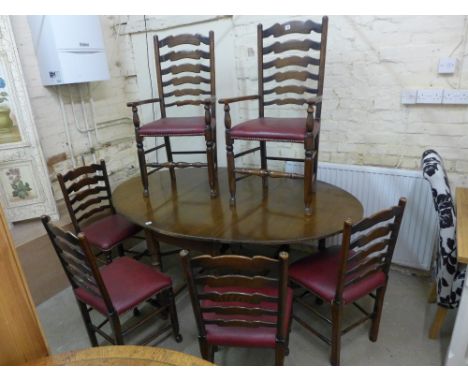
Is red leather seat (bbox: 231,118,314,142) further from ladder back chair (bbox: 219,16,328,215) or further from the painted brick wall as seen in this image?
the painted brick wall

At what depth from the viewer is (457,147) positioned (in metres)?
2.17

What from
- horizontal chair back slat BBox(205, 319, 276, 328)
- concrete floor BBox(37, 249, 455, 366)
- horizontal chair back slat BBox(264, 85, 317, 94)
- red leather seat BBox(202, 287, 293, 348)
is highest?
horizontal chair back slat BBox(264, 85, 317, 94)

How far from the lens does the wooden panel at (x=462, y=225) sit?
137 centimetres

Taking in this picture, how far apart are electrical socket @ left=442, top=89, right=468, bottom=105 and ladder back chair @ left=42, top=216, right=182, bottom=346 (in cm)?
196

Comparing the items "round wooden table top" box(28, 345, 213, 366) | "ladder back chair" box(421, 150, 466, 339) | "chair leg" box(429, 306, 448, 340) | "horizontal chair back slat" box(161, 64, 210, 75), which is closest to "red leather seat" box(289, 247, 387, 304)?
"ladder back chair" box(421, 150, 466, 339)

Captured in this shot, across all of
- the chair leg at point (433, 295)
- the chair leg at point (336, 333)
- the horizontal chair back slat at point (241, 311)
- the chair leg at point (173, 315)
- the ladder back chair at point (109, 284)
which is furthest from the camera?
the chair leg at point (433, 295)

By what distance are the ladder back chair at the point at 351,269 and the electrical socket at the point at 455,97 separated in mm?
989

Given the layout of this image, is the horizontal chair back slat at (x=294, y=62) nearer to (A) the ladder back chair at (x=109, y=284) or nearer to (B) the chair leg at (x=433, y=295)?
(A) the ladder back chair at (x=109, y=284)

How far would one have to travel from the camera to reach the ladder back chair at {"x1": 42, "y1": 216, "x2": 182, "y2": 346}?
5.02 ft

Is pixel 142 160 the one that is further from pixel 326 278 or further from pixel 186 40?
pixel 326 278

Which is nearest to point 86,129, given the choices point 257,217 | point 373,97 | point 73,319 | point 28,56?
point 28,56

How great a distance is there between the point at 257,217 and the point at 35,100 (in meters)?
1.94

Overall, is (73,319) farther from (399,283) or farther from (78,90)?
(399,283)

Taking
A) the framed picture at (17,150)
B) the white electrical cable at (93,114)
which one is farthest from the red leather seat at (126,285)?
the white electrical cable at (93,114)
